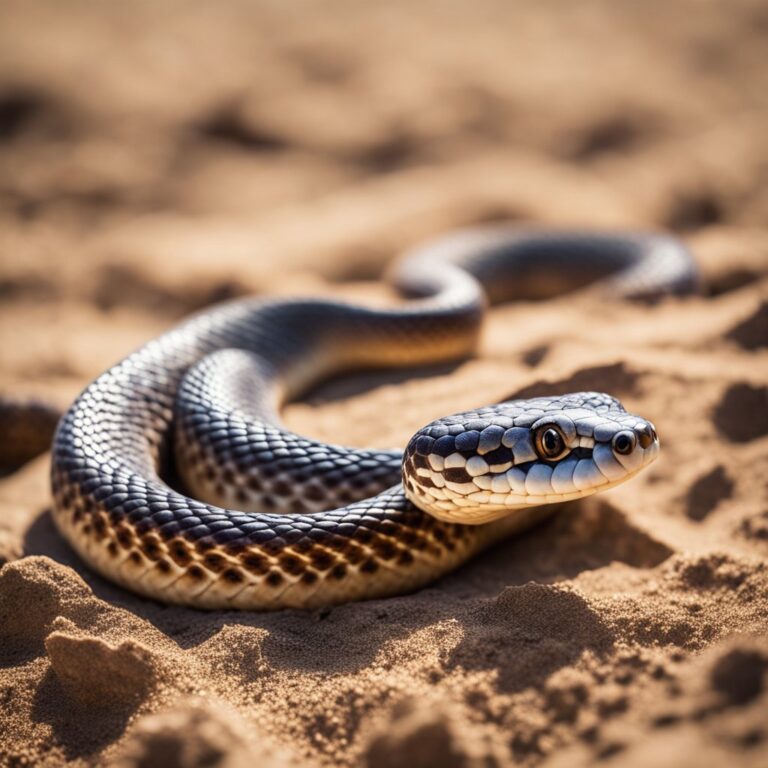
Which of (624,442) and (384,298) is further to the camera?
(384,298)

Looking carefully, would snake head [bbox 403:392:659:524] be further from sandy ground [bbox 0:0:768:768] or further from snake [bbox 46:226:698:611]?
sandy ground [bbox 0:0:768:768]

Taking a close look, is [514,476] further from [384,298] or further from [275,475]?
[384,298]

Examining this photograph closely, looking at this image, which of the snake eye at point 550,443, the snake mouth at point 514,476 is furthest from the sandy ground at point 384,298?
the snake eye at point 550,443

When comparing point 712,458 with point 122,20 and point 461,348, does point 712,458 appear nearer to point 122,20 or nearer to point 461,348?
point 461,348

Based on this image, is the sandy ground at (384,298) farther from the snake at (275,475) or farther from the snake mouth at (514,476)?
the snake mouth at (514,476)

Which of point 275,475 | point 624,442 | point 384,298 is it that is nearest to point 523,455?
point 624,442

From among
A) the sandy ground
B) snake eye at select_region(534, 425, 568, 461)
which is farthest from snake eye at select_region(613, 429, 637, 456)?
the sandy ground
